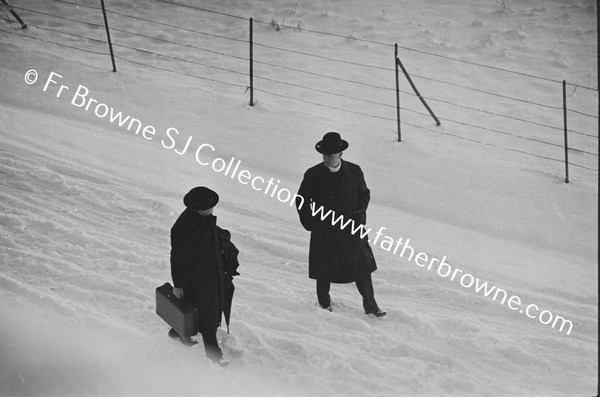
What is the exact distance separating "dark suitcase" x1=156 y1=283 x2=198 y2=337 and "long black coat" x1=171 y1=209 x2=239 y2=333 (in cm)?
5

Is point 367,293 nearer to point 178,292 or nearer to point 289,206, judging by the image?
point 178,292

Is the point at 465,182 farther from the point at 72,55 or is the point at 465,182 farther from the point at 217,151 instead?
the point at 72,55

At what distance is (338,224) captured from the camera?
552cm

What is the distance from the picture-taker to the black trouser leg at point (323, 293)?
579 centimetres

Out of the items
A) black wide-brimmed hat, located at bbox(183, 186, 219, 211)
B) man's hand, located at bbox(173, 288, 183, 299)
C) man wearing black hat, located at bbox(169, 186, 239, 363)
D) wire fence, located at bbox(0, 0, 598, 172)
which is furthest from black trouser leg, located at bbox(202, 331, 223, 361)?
wire fence, located at bbox(0, 0, 598, 172)

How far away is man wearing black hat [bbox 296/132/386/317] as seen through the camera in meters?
5.49

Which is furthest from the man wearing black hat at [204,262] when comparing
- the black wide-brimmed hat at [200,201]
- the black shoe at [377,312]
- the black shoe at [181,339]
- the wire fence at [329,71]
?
the wire fence at [329,71]

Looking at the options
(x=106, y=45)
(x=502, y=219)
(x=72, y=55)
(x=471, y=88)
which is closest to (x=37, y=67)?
(x=72, y=55)

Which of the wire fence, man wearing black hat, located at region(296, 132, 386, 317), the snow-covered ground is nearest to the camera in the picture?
the snow-covered ground

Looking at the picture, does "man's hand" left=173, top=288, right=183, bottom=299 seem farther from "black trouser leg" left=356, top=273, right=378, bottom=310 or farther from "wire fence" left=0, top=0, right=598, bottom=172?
"wire fence" left=0, top=0, right=598, bottom=172

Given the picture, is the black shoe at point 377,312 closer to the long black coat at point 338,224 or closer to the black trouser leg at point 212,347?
the long black coat at point 338,224

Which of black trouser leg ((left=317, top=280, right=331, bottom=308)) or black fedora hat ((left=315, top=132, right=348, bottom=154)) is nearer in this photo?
black fedora hat ((left=315, top=132, right=348, bottom=154))

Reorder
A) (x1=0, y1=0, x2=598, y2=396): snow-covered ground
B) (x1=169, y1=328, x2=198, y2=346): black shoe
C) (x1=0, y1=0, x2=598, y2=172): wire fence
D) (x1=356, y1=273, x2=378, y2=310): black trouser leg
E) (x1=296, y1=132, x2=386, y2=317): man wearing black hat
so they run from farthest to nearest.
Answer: (x1=0, y1=0, x2=598, y2=172): wire fence → (x1=356, y1=273, x2=378, y2=310): black trouser leg → (x1=296, y1=132, x2=386, y2=317): man wearing black hat → (x1=169, y1=328, x2=198, y2=346): black shoe → (x1=0, y1=0, x2=598, y2=396): snow-covered ground

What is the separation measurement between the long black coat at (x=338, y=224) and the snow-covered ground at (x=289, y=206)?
1.37ft
